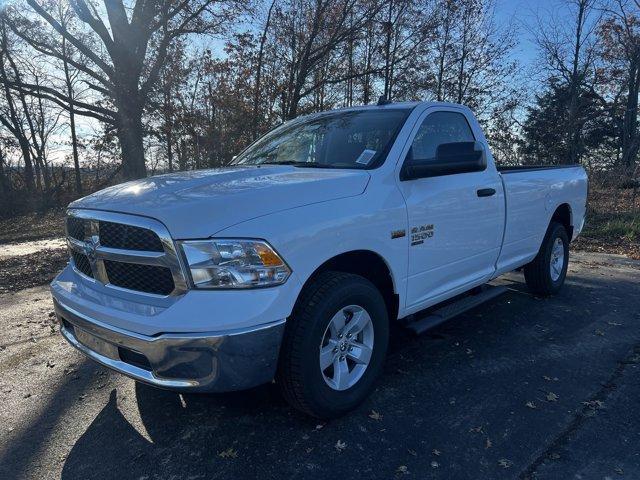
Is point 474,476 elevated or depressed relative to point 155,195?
depressed

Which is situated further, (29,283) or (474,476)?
(29,283)

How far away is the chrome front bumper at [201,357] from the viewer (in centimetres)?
229

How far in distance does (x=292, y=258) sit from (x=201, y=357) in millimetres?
659

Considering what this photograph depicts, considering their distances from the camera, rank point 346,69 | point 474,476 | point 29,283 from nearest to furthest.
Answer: point 474,476, point 29,283, point 346,69

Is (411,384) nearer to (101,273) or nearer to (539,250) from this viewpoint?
(101,273)

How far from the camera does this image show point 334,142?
3.77 meters

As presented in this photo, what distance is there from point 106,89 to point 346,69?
953 centimetres

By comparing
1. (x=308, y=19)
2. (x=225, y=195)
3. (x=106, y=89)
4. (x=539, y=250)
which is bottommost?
(x=539, y=250)

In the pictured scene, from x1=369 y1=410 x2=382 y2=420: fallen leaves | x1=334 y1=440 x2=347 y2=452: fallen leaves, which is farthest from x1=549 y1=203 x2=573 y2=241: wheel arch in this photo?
x1=334 y1=440 x2=347 y2=452: fallen leaves

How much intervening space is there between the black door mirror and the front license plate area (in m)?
2.06

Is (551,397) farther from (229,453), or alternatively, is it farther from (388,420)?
(229,453)

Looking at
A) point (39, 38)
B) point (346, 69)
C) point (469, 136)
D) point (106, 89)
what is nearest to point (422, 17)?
point (346, 69)

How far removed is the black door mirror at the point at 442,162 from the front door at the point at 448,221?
0.06m

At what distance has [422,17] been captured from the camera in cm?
1820
